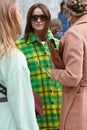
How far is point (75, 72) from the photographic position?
4164 mm

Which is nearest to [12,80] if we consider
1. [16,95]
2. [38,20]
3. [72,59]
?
[16,95]

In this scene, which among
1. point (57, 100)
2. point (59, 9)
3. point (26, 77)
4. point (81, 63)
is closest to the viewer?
point (26, 77)

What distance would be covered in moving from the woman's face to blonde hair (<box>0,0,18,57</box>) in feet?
6.44

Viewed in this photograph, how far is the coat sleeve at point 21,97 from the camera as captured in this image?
3156 mm

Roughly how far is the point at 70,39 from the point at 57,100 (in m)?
1.13

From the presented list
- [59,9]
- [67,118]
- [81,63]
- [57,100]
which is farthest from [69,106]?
[59,9]

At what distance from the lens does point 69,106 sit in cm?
436

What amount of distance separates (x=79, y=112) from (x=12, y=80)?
132cm

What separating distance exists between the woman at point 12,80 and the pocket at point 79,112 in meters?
1.11

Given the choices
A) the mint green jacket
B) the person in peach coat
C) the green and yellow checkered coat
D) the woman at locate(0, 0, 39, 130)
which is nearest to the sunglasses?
the green and yellow checkered coat

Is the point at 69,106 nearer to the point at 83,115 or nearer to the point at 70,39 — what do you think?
the point at 83,115

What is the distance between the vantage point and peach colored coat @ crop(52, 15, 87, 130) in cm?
416

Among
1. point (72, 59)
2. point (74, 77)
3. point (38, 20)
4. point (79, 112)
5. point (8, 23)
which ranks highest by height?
point (8, 23)

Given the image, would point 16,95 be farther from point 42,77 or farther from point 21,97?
point 42,77
